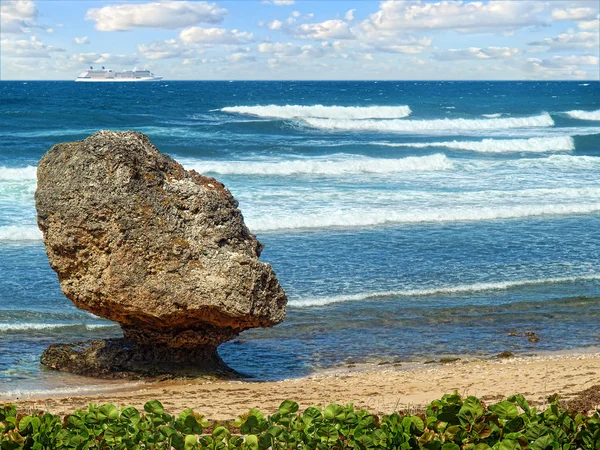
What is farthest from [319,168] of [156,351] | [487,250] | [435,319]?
[156,351]

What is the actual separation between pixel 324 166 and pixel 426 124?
26.3m

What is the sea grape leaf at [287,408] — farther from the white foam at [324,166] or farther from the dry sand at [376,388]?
the white foam at [324,166]

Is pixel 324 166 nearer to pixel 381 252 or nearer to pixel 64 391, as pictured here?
pixel 381 252

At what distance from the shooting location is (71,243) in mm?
9758

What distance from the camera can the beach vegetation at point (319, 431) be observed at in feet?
18.1

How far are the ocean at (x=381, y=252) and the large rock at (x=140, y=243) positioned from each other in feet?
3.98

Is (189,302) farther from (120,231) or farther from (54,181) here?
(54,181)

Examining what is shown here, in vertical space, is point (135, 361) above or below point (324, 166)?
below

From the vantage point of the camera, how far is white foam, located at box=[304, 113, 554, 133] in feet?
176

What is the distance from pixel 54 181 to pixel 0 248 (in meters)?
8.00

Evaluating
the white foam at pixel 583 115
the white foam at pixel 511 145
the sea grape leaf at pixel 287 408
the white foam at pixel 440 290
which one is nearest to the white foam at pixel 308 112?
the white foam at pixel 583 115

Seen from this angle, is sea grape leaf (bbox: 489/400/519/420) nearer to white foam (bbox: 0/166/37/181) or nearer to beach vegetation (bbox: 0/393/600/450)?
beach vegetation (bbox: 0/393/600/450)

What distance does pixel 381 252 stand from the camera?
17.4 m

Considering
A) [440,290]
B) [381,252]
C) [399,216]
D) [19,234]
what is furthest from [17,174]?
[440,290]
